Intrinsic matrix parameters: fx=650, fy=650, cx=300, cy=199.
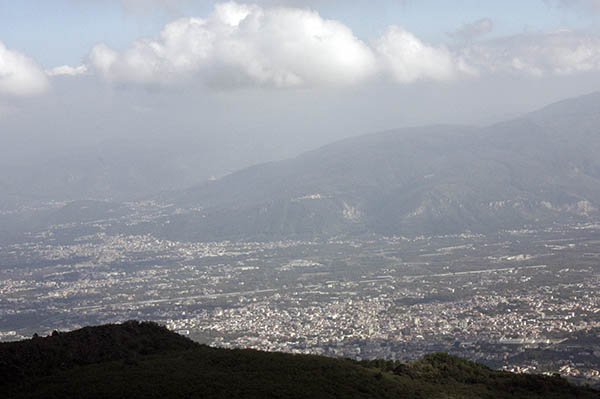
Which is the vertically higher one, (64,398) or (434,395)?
(64,398)

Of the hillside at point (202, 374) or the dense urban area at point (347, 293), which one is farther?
the dense urban area at point (347, 293)

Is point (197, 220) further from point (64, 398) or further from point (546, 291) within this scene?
point (64, 398)

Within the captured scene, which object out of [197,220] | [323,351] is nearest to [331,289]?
[323,351]

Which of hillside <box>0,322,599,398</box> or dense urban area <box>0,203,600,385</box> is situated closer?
hillside <box>0,322,599,398</box>
